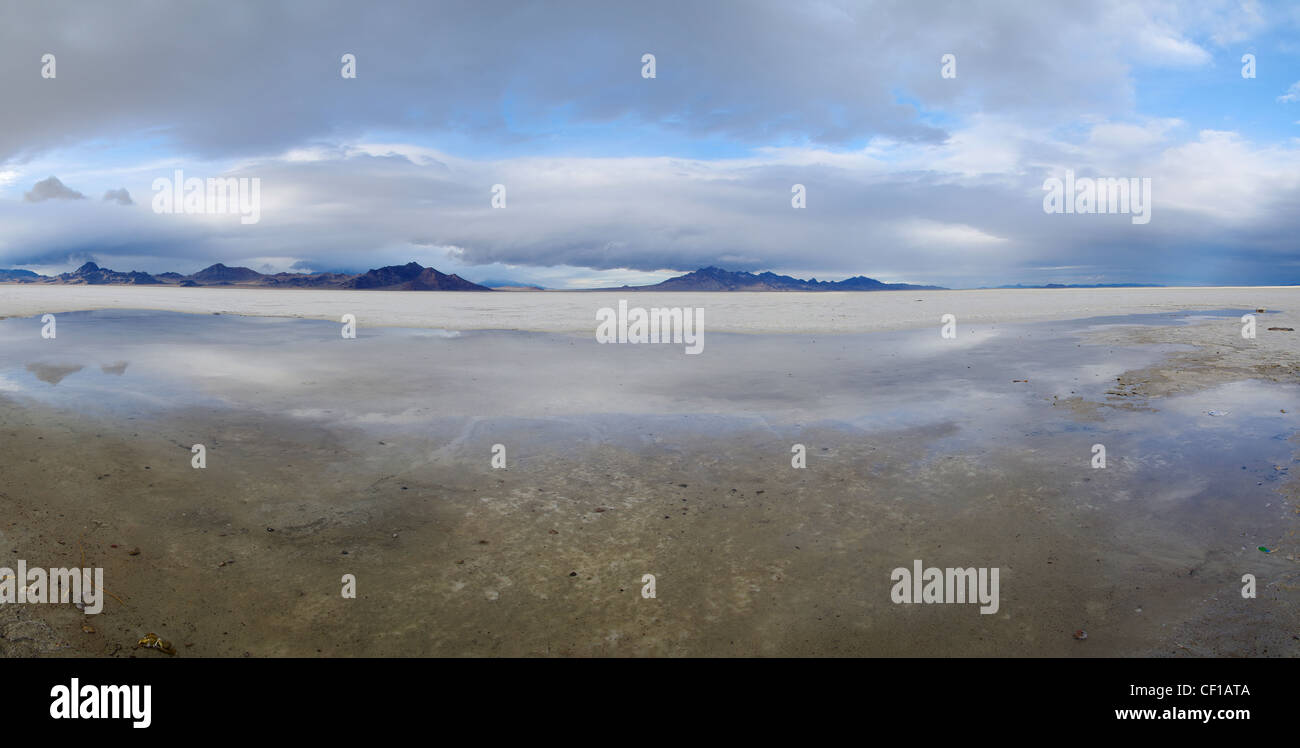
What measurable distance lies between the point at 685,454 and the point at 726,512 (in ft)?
6.34

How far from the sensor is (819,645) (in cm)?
429

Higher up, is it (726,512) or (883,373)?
(883,373)

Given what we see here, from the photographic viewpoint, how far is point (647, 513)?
21.0ft

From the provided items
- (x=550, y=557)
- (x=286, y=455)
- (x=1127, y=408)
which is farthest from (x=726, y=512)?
(x=1127, y=408)

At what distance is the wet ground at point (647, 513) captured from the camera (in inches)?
174

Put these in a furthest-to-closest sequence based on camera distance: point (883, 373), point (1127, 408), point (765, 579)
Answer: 1. point (883, 373)
2. point (1127, 408)
3. point (765, 579)

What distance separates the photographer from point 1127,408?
10547 millimetres

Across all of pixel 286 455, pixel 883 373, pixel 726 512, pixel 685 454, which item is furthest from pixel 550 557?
pixel 883 373

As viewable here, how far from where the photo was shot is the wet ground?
4.43 meters
